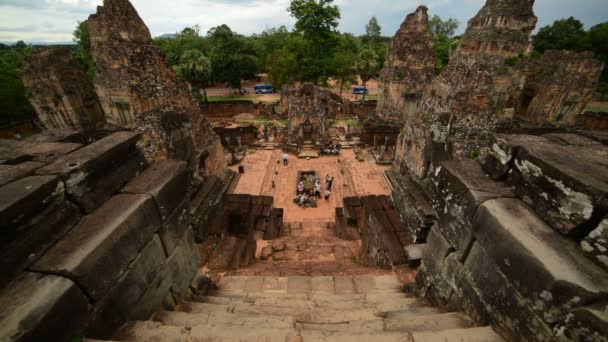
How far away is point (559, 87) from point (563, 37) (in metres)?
25.3

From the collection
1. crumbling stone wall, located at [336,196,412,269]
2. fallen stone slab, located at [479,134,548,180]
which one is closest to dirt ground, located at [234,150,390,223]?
crumbling stone wall, located at [336,196,412,269]

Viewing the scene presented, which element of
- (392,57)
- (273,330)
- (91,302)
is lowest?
(273,330)

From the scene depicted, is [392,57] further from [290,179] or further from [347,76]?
[290,179]

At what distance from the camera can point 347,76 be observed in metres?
30.5

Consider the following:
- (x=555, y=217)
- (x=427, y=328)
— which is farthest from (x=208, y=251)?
(x=555, y=217)

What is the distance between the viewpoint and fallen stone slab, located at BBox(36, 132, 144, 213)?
86.9 inches

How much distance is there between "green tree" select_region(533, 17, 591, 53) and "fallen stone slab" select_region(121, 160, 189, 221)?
157 feet

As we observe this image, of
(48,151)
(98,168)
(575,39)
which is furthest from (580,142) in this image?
(575,39)

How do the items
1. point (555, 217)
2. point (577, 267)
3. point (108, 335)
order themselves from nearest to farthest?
point (577, 267) < point (555, 217) < point (108, 335)

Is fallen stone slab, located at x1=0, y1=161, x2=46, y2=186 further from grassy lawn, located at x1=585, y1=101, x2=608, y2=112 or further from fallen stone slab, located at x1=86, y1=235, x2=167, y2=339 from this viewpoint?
grassy lawn, located at x1=585, y1=101, x2=608, y2=112

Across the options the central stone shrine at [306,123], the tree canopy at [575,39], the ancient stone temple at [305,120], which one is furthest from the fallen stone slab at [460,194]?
the tree canopy at [575,39]

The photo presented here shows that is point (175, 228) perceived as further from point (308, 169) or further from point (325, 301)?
point (308, 169)

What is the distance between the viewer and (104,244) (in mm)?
2041

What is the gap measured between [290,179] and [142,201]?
1237cm
